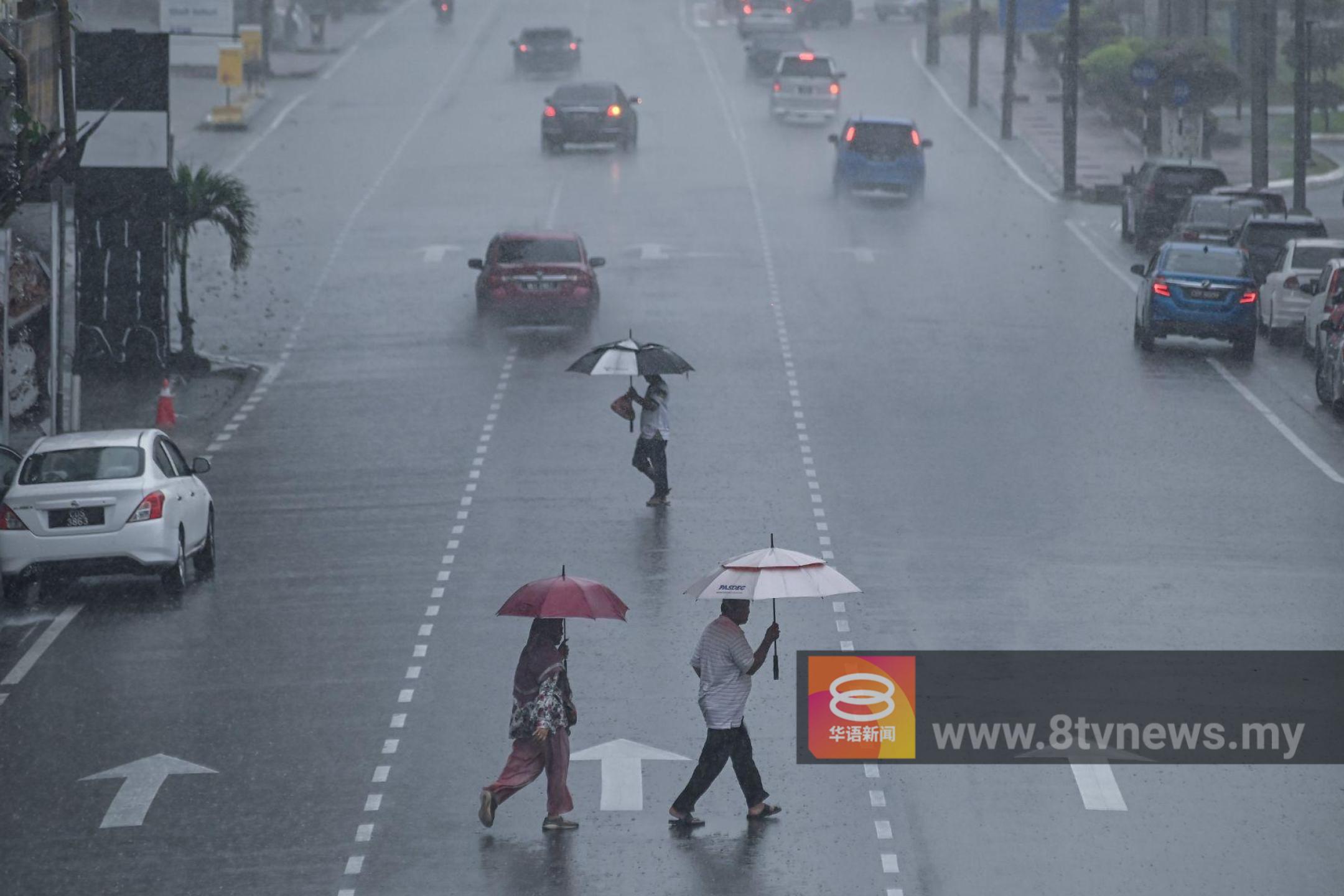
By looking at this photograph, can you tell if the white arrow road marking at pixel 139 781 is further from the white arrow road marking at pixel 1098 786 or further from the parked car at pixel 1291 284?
the parked car at pixel 1291 284

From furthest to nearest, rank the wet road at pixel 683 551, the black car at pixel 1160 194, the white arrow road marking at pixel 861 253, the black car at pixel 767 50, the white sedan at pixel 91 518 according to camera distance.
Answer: the black car at pixel 767 50, the black car at pixel 1160 194, the white arrow road marking at pixel 861 253, the white sedan at pixel 91 518, the wet road at pixel 683 551

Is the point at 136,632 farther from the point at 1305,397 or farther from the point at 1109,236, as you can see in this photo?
the point at 1109,236

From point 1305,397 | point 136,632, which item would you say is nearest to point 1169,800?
point 136,632

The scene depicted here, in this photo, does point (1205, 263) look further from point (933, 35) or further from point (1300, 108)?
point (933, 35)

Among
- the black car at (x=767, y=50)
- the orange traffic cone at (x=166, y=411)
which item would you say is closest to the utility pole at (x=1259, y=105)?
the black car at (x=767, y=50)

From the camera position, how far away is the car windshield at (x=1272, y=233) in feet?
139

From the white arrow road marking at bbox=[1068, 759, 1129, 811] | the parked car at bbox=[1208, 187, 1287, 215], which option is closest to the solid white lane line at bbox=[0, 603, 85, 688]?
the white arrow road marking at bbox=[1068, 759, 1129, 811]

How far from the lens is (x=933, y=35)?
8331 cm

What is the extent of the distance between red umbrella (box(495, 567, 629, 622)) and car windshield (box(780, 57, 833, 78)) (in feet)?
181

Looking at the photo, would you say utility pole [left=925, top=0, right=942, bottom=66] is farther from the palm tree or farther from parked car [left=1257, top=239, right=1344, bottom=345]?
the palm tree

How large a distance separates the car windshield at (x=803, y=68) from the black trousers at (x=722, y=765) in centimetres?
5549

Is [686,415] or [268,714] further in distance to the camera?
[686,415]

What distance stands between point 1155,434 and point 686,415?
19.7 ft

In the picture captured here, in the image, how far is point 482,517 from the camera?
2552 centimetres
